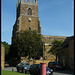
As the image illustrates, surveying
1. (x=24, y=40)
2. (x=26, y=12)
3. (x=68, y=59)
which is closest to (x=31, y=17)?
(x=26, y=12)

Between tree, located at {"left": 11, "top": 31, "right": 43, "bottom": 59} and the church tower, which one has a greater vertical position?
the church tower

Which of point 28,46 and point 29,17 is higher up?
point 29,17

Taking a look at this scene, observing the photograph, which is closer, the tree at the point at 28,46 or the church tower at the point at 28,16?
the tree at the point at 28,46

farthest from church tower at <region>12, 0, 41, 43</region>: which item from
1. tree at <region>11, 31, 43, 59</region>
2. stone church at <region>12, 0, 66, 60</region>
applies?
tree at <region>11, 31, 43, 59</region>

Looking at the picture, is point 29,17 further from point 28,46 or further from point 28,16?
point 28,46

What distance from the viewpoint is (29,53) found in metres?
47.7

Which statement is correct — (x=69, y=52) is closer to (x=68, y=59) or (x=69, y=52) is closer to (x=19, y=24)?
(x=68, y=59)

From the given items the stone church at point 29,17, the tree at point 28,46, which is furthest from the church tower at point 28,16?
the tree at point 28,46

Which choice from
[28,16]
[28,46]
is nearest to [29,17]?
[28,16]

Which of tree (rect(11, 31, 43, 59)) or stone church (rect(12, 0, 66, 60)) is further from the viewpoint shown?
stone church (rect(12, 0, 66, 60))

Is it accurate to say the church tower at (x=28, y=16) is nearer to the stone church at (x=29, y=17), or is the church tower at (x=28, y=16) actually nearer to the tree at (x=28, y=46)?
the stone church at (x=29, y=17)

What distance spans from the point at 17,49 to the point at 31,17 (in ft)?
83.7

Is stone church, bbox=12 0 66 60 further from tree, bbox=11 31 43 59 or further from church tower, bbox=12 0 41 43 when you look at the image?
tree, bbox=11 31 43 59

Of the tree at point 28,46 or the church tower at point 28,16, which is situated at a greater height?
the church tower at point 28,16
